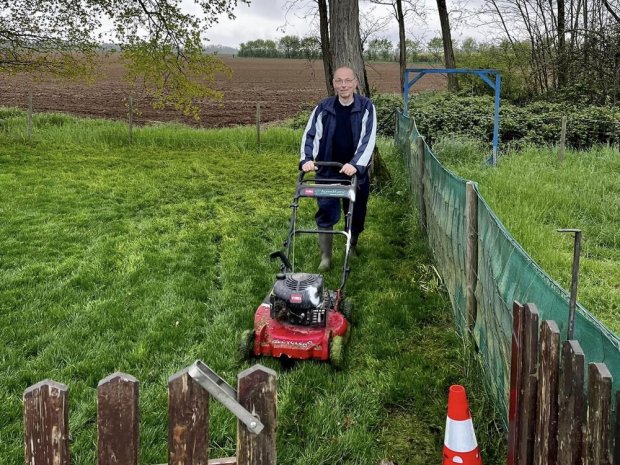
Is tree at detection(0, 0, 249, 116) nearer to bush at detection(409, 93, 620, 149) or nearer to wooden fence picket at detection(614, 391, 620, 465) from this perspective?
bush at detection(409, 93, 620, 149)

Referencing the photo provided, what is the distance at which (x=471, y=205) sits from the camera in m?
4.03

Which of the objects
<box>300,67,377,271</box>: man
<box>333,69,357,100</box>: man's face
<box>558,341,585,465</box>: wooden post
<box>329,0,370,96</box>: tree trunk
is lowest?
<box>558,341,585,465</box>: wooden post

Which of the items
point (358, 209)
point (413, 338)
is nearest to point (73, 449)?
point (413, 338)

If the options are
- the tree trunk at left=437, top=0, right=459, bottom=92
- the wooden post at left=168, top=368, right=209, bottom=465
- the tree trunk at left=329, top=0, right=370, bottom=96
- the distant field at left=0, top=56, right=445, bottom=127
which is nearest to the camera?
the wooden post at left=168, top=368, right=209, bottom=465

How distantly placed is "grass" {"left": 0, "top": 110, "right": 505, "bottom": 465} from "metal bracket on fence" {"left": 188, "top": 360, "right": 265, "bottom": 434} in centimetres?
153

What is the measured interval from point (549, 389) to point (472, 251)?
6.94 feet

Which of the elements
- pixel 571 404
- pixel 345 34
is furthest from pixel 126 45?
pixel 571 404

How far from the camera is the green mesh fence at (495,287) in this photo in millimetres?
2112

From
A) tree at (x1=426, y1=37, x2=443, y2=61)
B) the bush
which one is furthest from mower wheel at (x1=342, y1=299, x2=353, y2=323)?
tree at (x1=426, y1=37, x2=443, y2=61)

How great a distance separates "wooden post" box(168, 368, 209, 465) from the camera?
5.67 feet

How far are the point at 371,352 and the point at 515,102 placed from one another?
1769cm

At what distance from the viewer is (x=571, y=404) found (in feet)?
5.98

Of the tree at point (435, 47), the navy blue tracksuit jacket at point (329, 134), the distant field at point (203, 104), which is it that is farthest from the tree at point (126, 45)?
the tree at point (435, 47)

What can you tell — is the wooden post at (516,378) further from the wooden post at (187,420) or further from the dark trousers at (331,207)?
the dark trousers at (331,207)
